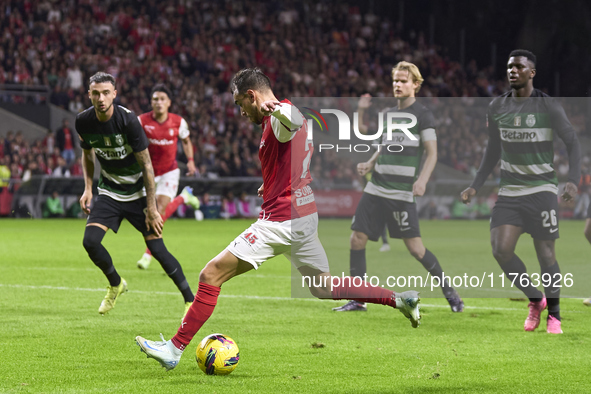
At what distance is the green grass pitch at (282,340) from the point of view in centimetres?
484

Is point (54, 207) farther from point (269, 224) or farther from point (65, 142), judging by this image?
point (269, 224)

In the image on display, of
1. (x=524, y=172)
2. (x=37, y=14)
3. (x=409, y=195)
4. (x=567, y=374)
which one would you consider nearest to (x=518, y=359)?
(x=567, y=374)

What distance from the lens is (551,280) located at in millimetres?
6910

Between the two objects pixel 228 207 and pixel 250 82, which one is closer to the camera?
pixel 250 82

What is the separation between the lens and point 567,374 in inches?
203

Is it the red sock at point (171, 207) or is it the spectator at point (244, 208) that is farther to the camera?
the spectator at point (244, 208)

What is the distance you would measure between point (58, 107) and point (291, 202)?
2234 centimetres

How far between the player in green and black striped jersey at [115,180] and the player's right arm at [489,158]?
9.08 ft

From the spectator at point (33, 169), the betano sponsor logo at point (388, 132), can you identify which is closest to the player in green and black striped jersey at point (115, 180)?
the betano sponsor logo at point (388, 132)

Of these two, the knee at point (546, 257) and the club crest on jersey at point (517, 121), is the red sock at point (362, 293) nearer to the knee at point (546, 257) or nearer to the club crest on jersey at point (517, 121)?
the knee at point (546, 257)

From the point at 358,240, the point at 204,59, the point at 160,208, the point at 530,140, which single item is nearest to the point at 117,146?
the point at 358,240

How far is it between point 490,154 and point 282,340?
2620 millimetres

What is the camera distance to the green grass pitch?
4.84 metres

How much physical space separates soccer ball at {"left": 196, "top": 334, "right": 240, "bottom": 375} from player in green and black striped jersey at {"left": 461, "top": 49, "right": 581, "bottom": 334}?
2.99 m
